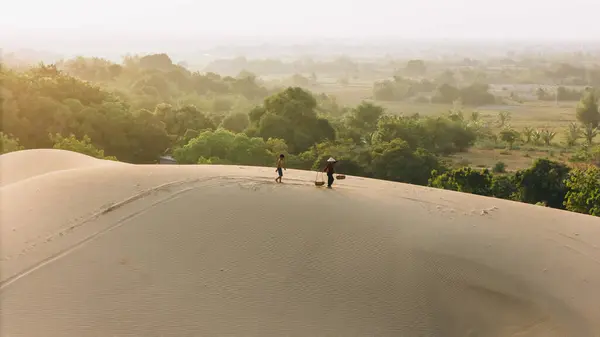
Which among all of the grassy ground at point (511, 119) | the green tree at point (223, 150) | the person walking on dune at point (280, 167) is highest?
the person walking on dune at point (280, 167)

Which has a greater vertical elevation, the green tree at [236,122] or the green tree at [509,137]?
the green tree at [236,122]

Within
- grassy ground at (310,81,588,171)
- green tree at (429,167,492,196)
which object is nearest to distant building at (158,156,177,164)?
green tree at (429,167,492,196)

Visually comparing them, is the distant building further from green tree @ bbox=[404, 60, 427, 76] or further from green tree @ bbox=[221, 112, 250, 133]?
green tree @ bbox=[404, 60, 427, 76]

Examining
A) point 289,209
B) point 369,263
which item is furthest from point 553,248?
point 289,209

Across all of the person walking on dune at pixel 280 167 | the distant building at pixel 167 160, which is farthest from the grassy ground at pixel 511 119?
the person walking on dune at pixel 280 167

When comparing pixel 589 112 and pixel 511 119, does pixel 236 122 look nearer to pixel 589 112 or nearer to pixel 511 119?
pixel 511 119

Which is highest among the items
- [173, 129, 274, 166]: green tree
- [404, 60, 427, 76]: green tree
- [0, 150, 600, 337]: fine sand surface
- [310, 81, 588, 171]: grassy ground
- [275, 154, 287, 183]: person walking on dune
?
[275, 154, 287, 183]: person walking on dune

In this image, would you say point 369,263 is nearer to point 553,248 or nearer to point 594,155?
point 553,248

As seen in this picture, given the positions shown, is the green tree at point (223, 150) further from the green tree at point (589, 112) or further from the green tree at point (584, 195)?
the green tree at point (589, 112)
